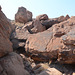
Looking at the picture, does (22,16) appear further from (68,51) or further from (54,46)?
(68,51)

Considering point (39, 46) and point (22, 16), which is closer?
point (39, 46)

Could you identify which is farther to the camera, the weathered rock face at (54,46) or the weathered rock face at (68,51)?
the weathered rock face at (54,46)

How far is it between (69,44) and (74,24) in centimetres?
232

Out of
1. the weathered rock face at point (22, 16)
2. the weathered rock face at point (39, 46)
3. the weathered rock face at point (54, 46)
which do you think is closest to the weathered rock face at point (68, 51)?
the weathered rock face at point (54, 46)

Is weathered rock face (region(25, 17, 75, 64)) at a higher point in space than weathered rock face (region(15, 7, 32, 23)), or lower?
lower

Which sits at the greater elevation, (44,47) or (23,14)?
(23,14)

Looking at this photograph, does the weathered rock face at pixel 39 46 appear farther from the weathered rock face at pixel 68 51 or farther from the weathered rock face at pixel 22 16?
the weathered rock face at pixel 22 16

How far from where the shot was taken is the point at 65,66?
17.3 ft

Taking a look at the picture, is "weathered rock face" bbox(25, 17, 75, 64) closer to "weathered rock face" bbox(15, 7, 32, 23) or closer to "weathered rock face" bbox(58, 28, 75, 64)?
"weathered rock face" bbox(58, 28, 75, 64)

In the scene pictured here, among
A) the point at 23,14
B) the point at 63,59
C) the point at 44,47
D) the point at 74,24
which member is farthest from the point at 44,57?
the point at 23,14

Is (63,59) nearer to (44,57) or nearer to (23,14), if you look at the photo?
(44,57)

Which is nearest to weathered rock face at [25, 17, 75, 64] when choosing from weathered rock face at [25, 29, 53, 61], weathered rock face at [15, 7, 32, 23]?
weathered rock face at [25, 29, 53, 61]

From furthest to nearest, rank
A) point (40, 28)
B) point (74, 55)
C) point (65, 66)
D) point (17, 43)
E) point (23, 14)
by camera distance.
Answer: point (23, 14), point (40, 28), point (17, 43), point (65, 66), point (74, 55)

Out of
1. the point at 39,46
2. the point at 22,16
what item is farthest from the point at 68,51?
the point at 22,16
